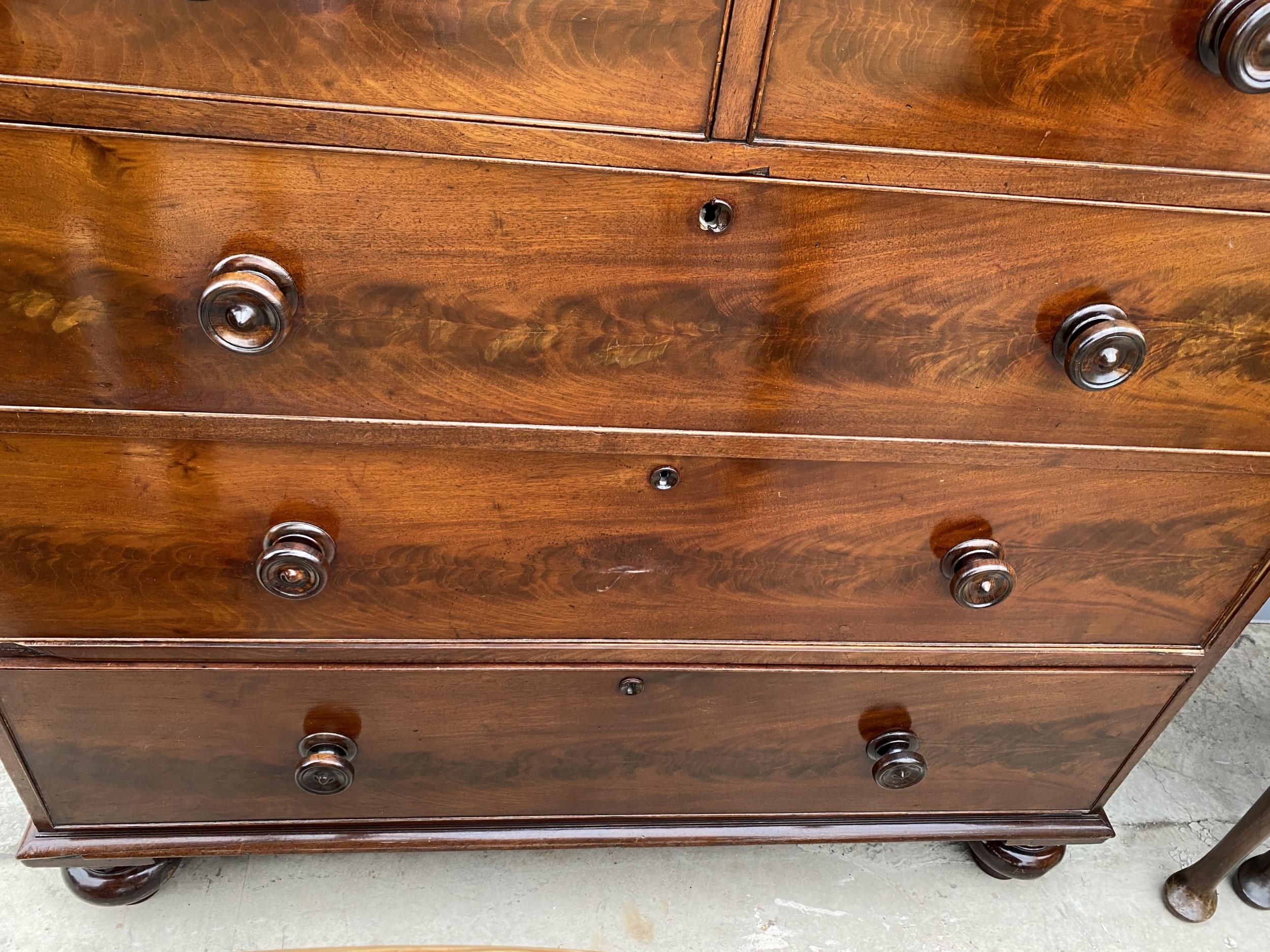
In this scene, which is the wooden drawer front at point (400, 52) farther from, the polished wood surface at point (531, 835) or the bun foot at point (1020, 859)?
the bun foot at point (1020, 859)

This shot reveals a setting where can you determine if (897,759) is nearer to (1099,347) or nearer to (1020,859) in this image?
(1020,859)

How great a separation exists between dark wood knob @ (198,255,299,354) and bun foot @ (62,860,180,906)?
2.55ft

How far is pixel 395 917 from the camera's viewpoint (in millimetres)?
1185

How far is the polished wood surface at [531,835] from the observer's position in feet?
3.48

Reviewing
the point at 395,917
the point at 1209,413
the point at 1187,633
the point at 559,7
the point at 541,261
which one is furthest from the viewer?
the point at 395,917

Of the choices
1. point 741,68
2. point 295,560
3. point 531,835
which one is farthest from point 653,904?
point 741,68

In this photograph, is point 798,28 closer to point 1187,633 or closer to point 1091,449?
point 1091,449

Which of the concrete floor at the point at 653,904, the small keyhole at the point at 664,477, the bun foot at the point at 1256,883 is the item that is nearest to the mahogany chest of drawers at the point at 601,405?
the small keyhole at the point at 664,477

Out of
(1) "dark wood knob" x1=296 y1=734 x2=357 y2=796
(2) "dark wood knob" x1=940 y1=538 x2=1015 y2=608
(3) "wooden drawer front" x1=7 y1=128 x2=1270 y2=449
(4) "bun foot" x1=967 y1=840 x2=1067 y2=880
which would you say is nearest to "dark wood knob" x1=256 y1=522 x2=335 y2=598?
(3) "wooden drawer front" x1=7 y1=128 x2=1270 y2=449

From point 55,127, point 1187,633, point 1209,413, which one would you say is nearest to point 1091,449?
point 1209,413

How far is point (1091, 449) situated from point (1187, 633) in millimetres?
312

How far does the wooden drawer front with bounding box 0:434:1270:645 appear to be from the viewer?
792 millimetres

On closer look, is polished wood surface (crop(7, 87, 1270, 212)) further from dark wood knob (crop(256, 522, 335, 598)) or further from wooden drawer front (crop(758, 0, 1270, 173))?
dark wood knob (crop(256, 522, 335, 598))

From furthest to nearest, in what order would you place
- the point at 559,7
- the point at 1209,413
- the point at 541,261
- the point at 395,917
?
the point at 395,917
the point at 1209,413
the point at 541,261
the point at 559,7
